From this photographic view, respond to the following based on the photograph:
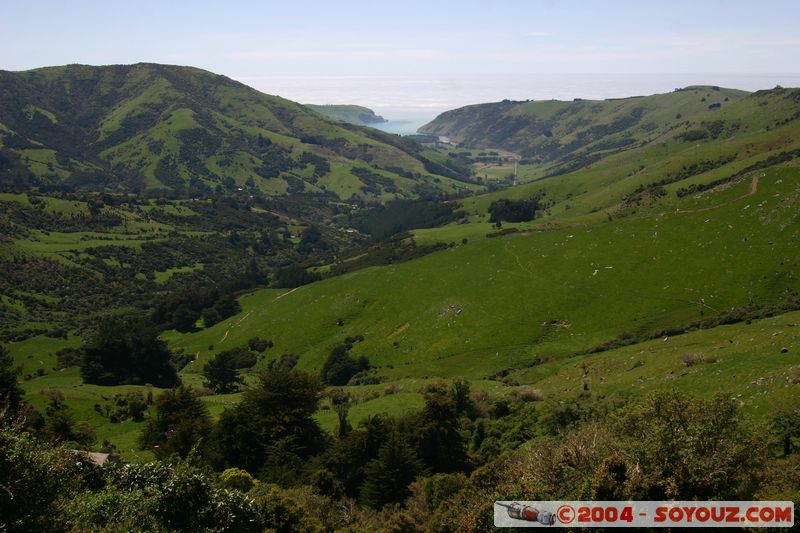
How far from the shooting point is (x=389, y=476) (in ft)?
149

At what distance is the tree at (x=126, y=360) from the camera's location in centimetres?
9851

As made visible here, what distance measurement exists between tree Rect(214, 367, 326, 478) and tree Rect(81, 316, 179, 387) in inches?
1847

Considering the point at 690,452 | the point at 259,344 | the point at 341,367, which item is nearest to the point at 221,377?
the point at 341,367

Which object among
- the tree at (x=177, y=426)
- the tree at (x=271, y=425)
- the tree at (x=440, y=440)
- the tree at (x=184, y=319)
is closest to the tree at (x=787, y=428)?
the tree at (x=440, y=440)

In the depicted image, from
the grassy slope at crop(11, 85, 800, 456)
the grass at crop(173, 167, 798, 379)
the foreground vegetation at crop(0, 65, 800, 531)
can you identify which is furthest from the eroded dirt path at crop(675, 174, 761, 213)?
the grass at crop(173, 167, 798, 379)

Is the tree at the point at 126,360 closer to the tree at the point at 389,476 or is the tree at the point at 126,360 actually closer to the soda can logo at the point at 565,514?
the tree at the point at 389,476

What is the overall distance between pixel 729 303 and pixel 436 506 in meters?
62.7

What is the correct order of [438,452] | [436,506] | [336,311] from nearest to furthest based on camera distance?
[436,506] → [438,452] → [336,311]

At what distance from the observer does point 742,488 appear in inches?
1046

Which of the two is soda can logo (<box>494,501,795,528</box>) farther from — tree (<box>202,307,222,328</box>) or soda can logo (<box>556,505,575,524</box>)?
tree (<box>202,307,222,328</box>)

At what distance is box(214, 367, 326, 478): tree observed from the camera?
55.8m

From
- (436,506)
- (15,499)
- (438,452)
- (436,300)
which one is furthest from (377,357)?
(15,499)

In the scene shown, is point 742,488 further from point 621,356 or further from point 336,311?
point 336,311

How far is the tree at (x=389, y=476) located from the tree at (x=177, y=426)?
15.4 m
